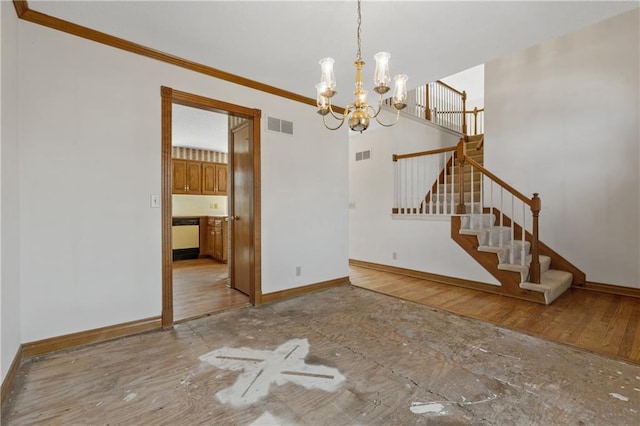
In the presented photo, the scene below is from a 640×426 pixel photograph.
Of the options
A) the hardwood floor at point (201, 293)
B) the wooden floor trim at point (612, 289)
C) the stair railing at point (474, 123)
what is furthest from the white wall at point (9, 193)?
the stair railing at point (474, 123)

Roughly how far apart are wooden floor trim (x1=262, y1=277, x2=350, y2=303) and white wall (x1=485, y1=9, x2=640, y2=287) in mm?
3220

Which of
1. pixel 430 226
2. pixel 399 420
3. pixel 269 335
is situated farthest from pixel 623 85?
pixel 269 335

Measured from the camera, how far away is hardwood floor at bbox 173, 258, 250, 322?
3.21 m

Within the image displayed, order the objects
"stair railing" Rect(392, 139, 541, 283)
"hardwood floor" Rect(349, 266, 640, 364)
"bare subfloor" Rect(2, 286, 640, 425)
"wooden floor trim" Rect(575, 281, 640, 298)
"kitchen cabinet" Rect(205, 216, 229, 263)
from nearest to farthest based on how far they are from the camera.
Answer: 1. "bare subfloor" Rect(2, 286, 640, 425)
2. "hardwood floor" Rect(349, 266, 640, 364)
3. "wooden floor trim" Rect(575, 281, 640, 298)
4. "stair railing" Rect(392, 139, 541, 283)
5. "kitchen cabinet" Rect(205, 216, 229, 263)

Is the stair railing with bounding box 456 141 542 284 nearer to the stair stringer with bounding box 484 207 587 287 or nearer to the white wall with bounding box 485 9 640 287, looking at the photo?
the stair stringer with bounding box 484 207 587 287

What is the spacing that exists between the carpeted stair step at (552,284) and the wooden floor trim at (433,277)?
0.45m

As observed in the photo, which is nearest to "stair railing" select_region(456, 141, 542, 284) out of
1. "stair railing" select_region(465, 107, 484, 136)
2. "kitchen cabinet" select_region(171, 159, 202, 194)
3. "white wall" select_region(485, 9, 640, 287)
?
"white wall" select_region(485, 9, 640, 287)

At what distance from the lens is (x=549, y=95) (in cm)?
434

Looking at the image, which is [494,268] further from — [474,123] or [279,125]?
[474,123]

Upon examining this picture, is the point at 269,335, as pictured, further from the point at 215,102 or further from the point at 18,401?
the point at 215,102

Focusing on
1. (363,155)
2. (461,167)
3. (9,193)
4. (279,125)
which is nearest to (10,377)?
(9,193)

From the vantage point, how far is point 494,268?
12.4ft

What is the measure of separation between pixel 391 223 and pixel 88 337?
4.37m

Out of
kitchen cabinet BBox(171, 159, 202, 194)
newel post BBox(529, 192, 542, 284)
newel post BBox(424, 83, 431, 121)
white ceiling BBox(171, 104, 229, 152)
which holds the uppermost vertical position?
newel post BBox(424, 83, 431, 121)
